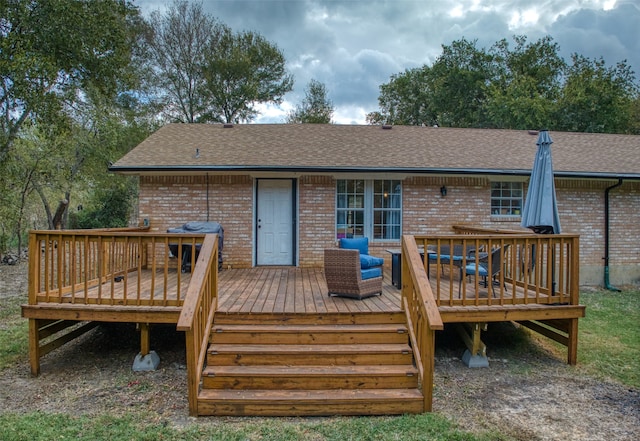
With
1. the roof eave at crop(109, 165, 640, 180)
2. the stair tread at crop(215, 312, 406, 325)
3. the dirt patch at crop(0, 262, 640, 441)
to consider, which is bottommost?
the dirt patch at crop(0, 262, 640, 441)

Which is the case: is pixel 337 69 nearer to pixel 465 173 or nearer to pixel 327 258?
pixel 465 173

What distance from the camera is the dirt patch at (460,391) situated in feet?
11.9

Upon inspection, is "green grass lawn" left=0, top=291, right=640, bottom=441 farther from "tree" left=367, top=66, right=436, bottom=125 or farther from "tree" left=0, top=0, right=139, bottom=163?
"tree" left=367, top=66, right=436, bottom=125

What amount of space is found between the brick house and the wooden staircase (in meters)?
4.18

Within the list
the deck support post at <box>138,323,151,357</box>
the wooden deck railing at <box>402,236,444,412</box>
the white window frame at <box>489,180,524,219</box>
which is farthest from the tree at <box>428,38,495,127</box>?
the deck support post at <box>138,323,151,357</box>

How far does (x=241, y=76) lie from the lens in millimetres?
23453

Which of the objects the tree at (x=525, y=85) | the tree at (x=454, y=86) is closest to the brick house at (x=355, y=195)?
the tree at (x=525, y=85)

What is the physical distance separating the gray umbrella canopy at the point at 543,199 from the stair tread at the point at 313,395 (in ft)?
11.2

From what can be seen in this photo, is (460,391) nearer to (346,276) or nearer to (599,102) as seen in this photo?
(346,276)

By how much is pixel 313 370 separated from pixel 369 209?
211 inches

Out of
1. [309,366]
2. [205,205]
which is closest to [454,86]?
[205,205]

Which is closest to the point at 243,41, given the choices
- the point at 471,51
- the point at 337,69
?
the point at 337,69

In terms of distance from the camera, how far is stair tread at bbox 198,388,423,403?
3.75m

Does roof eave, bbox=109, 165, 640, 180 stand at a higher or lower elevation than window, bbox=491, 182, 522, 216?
higher
